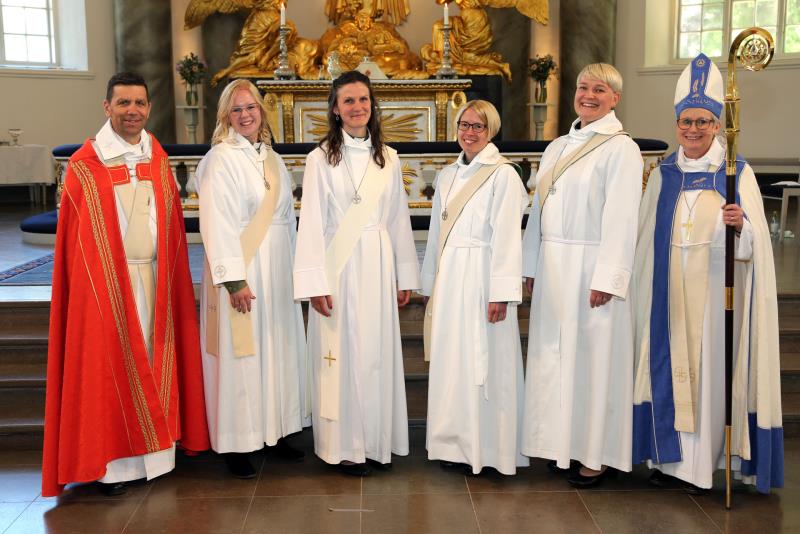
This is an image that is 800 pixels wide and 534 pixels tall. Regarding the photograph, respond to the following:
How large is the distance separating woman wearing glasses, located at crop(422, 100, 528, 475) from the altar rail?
340cm

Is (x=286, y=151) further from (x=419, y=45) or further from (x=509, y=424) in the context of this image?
(x=419, y=45)

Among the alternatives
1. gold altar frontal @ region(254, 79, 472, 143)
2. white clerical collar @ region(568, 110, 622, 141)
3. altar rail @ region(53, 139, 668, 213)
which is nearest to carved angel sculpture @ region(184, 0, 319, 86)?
Result: gold altar frontal @ region(254, 79, 472, 143)

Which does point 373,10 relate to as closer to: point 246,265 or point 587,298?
point 246,265

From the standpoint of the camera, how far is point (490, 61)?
1226cm

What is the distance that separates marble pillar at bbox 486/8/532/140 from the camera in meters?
12.7

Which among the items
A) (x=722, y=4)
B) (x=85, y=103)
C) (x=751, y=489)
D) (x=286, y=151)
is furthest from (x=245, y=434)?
(x=722, y=4)

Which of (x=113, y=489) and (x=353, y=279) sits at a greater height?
(x=353, y=279)

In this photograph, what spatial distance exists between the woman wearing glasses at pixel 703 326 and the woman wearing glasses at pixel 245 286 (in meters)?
1.81

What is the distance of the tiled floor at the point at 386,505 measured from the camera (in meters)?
3.70

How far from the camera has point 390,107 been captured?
1010 cm

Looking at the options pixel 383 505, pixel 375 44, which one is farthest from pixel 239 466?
pixel 375 44

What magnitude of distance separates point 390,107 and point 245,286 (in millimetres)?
6453

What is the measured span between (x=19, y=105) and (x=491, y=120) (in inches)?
411

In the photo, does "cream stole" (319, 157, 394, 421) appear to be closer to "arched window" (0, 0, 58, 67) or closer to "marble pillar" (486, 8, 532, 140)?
"marble pillar" (486, 8, 532, 140)
